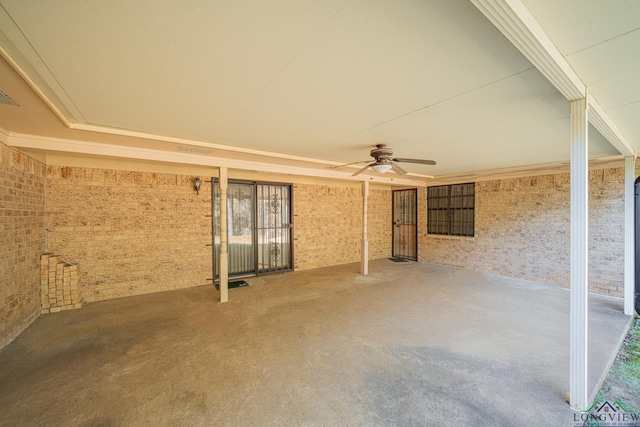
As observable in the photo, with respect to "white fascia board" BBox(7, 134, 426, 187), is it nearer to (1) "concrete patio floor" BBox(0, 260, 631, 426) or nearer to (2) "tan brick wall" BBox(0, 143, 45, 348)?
(2) "tan brick wall" BBox(0, 143, 45, 348)

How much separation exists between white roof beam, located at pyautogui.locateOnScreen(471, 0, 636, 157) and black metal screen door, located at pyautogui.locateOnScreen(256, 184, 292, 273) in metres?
5.43

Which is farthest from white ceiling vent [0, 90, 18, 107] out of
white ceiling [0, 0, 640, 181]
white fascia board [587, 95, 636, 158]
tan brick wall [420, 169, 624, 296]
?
tan brick wall [420, 169, 624, 296]

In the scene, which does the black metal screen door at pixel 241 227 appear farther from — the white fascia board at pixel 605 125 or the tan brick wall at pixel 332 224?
the white fascia board at pixel 605 125

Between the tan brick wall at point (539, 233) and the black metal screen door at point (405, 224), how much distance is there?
3.59 feet

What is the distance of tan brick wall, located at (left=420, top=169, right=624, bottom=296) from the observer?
15.3 ft

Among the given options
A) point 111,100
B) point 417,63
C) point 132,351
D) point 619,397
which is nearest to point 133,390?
point 132,351

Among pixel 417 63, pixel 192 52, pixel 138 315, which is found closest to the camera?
pixel 192 52

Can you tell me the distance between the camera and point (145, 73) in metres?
1.81

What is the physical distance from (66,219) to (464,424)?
19.7 feet

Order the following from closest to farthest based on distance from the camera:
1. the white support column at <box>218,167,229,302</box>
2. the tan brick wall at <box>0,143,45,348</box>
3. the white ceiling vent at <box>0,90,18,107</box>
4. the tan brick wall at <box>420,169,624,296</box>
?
the white ceiling vent at <box>0,90,18,107</box> < the tan brick wall at <box>0,143,45,348</box> < the white support column at <box>218,167,229,302</box> < the tan brick wall at <box>420,169,624,296</box>

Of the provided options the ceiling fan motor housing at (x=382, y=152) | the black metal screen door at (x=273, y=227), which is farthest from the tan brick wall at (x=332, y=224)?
the ceiling fan motor housing at (x=382, y=152)

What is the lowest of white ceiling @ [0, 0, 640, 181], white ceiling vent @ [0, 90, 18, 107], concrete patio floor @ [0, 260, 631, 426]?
concrete patio floor @ [0, 260, 631, 426]

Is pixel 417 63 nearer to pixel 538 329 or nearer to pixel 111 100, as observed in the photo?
pixel 111 100

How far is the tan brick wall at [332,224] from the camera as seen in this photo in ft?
22.2
